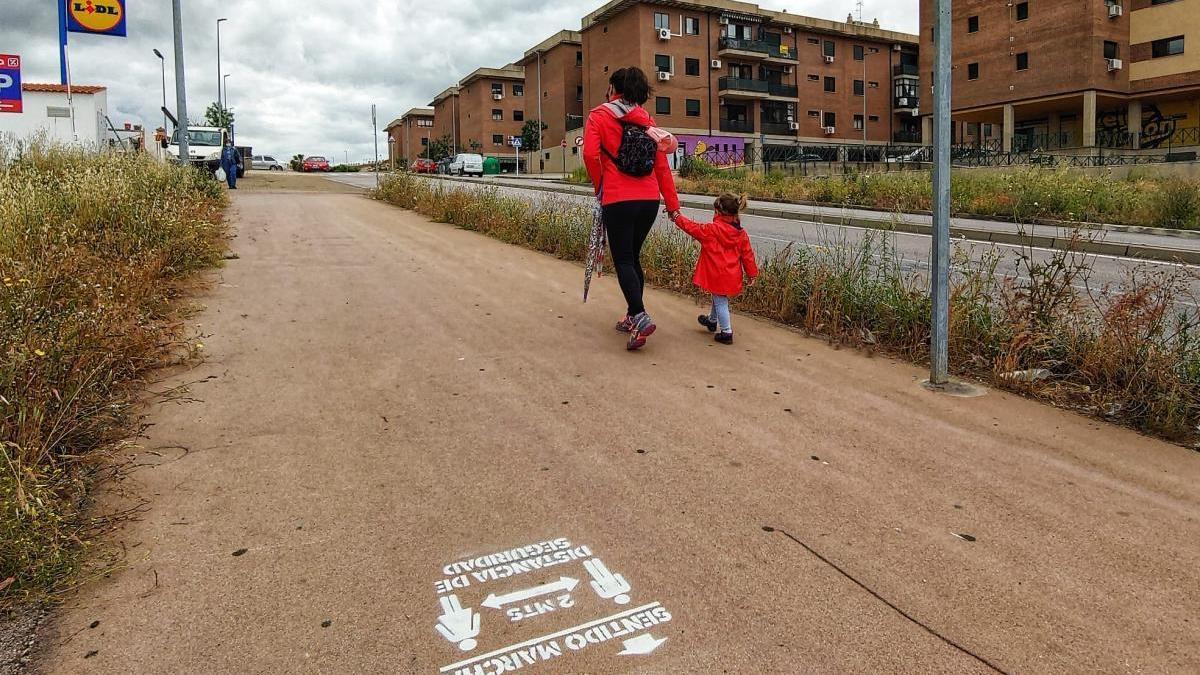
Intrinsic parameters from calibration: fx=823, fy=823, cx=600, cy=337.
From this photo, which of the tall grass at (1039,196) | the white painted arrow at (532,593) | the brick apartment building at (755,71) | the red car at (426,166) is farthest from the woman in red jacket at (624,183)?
the brick apartment building at (755,71)

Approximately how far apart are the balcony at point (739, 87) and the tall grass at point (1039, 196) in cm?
3708

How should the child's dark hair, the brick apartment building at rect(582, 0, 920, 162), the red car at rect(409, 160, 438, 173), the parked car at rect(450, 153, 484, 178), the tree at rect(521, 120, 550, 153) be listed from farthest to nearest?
1. the tree at rect(521, 120, 550, 153)
2. the brick apartment building at rect(582, 0, 920, 162)
3. the red car at rect(409, 160, 438, 173)
4. the parked car at rect(450, 153, 484, 178)
5. the child's dark hair

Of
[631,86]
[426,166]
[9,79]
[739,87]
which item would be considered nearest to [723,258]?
[631,86]

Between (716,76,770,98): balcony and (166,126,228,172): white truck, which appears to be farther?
(716,76,770,98): balcony

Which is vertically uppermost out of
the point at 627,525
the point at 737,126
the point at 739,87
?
the point at 739,87

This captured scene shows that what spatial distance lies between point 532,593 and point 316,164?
249ft

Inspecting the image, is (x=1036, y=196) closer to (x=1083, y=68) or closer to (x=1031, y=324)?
(x=1031, y=324)

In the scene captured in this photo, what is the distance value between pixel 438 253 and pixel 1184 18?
50813 mm

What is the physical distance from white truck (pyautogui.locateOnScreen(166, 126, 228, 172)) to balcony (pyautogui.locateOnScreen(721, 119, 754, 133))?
40.4 m

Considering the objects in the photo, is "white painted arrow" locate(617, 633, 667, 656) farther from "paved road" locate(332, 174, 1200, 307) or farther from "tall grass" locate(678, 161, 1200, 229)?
"tall grass" locate(678, 161, 1200, 229)

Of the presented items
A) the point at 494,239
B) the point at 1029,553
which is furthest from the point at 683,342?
the point at 494,239

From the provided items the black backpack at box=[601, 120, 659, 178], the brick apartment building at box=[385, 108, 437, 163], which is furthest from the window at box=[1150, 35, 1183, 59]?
the brick apartment building at box=[385, 108, 437, 163]

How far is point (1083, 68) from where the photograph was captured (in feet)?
146

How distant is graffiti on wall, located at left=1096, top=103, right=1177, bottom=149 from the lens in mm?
47125
